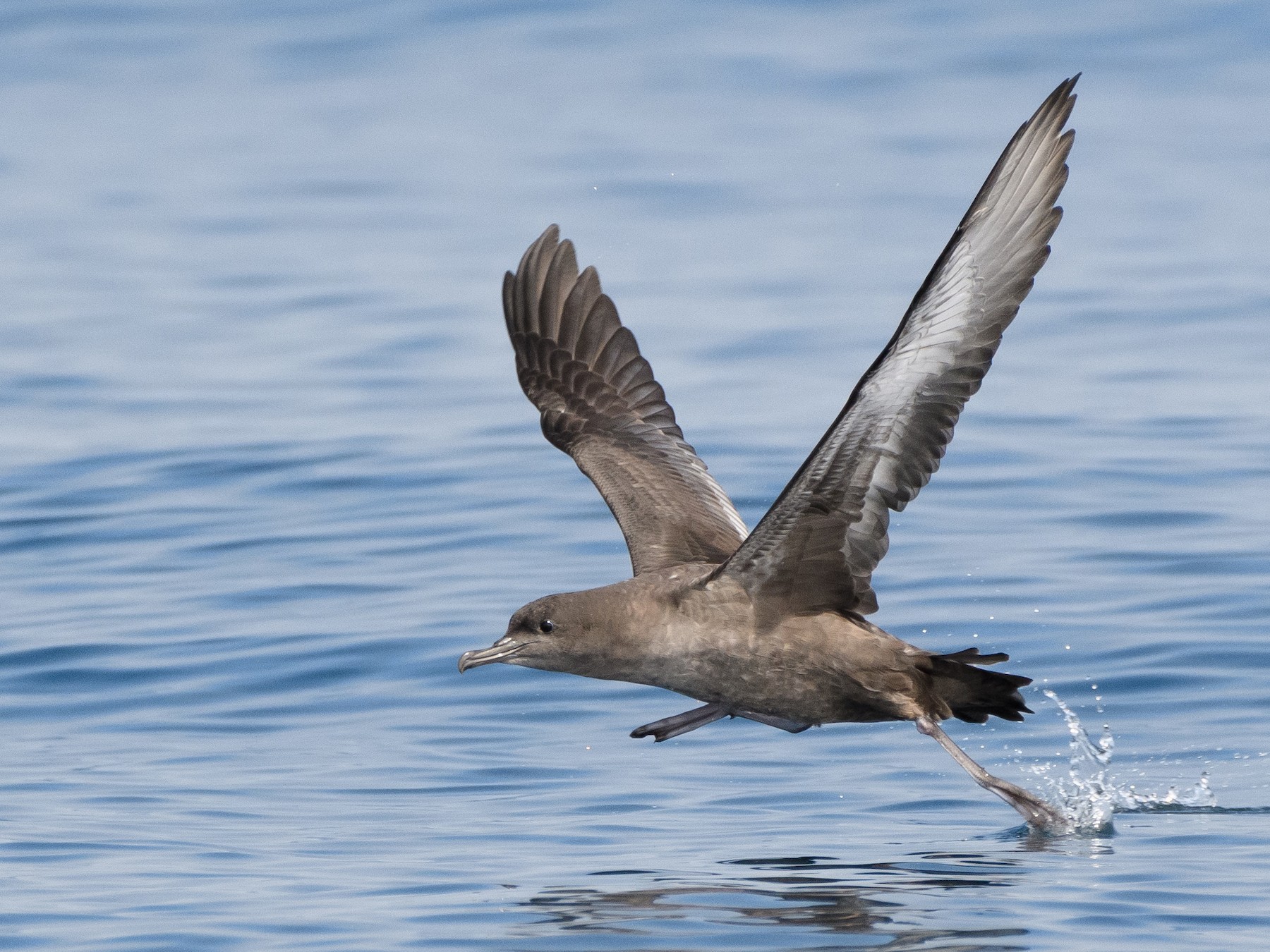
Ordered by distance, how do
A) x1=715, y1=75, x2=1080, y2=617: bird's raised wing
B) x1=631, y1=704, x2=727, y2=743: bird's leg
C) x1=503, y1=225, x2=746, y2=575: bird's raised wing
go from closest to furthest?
x1=715, y1=75, x2=1080, y2=617: bird's raised wing
x1=631, y1=704, x2=727, y2=743: bird's leg
x1=503, y1=225, x2=746, y2=575: bird's raised wing

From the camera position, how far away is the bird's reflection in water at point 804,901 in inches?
247

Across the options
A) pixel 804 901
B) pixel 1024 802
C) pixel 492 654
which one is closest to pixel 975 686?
pixel 1024 802

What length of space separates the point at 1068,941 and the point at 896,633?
385 centimetres

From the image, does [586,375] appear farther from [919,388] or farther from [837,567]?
[919,388]

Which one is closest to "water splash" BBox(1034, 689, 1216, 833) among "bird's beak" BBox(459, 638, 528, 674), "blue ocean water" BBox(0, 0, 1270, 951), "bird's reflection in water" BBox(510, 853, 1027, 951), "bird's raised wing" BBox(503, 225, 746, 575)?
"blue ocean water" BBox(0, 0, 1270, 951)

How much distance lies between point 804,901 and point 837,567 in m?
1.43

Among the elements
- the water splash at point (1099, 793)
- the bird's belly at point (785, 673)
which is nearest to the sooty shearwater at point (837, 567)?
the bird's belly at point (785, 673)

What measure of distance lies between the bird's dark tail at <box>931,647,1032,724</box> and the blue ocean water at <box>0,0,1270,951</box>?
1.33ft

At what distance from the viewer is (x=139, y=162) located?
2477cm

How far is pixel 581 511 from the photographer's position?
1222 centimetres

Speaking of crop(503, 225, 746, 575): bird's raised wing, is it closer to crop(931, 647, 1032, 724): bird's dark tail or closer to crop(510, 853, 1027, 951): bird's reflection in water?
crop(931, 647, 1032, 724): bird's dark tail

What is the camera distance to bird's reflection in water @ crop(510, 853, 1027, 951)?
6285 millimetres

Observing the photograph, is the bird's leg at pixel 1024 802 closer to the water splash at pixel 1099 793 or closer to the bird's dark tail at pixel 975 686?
the water splash at pixel 1099 793

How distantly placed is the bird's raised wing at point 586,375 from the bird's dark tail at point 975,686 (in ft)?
5.41
